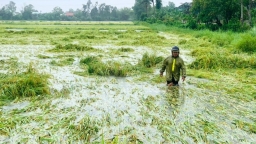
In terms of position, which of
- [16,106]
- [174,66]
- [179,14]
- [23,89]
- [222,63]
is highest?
[179,14]

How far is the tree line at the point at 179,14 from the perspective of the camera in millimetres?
20750

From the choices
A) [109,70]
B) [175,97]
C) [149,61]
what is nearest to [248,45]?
[149,61]

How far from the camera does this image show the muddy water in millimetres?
3463

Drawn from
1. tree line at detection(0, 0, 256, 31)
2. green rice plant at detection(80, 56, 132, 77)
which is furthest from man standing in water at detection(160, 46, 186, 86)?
tree line at detection(0, 0, 256, 31)

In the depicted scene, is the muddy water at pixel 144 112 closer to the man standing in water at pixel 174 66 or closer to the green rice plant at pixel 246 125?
the green rice plant at pixel 246 125

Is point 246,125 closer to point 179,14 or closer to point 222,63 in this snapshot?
point 222,63

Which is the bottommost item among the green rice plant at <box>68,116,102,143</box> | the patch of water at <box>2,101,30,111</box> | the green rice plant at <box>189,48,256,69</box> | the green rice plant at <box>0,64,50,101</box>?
the green rice plant at <box>68,116,102,143</box>

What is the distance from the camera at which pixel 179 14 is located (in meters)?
41.6

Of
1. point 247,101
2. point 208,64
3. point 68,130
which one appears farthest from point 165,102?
point 208,64

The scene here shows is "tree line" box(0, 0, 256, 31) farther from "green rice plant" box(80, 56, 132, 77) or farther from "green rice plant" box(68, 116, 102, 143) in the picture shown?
"green rice plant" box(68, 116, 102, 143)

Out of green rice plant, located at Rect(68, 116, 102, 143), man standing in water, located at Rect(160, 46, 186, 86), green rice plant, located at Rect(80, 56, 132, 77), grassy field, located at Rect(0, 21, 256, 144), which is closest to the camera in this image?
green rice plant, located at Rect(68, 116, 102, 143)

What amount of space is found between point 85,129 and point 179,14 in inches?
1590

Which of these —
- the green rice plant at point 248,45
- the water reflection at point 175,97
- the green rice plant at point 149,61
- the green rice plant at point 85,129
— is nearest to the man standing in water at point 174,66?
the water reflection at point 175,97

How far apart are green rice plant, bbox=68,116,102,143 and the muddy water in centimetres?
11
